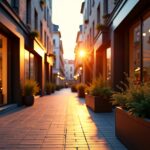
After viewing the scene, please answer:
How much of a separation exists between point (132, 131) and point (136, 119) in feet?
1.19

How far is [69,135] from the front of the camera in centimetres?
729

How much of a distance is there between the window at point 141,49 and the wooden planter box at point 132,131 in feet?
11.4

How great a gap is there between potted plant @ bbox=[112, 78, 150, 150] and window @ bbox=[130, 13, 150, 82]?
3.65m

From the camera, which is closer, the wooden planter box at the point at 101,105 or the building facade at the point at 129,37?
the building facade at the point at 129,37

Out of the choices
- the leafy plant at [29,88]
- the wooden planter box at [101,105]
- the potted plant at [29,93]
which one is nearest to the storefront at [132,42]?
the wooden planter box at [101,105]

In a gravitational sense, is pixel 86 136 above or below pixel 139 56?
below

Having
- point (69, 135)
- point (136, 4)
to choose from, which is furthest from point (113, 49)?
point (69, 135)

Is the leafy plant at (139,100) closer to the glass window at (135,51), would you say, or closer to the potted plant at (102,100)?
the glass window at (135,51)

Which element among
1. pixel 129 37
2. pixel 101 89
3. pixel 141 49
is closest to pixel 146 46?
pixel 141 49

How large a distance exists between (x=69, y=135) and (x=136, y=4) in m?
4.55

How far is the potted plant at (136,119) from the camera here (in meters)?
4.83

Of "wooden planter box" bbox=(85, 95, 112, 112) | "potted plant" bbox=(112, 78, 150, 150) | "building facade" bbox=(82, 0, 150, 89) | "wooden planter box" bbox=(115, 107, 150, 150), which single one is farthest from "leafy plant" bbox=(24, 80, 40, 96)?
"potted plant" bbox=(112, 78, 150, 150)

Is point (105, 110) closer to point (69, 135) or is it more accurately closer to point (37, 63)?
point (69, 135)

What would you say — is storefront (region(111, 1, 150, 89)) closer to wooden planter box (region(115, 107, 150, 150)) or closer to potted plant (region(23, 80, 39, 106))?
wooden planter box (region(115, 107, 150, 150))
